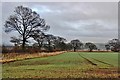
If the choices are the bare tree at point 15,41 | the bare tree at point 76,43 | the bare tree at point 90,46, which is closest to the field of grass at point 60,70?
the bare tree at point 15,41

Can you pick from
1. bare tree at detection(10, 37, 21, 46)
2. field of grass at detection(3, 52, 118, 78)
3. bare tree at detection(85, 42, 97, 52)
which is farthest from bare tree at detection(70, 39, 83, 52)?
field of grass at detection(3, 52, 118, 78)

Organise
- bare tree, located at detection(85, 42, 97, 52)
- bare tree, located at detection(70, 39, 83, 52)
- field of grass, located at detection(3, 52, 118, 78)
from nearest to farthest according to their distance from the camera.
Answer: field of grass, located at detection(3, 52, 118, 78), bare tree, located at detection(85, 42, 97, 52), bare tree, located at detection(70, 39, 83, 52)

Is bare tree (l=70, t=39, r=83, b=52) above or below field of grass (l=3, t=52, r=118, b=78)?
above

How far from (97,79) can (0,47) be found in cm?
3126

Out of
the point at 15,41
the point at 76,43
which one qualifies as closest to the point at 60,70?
the point at 15,41

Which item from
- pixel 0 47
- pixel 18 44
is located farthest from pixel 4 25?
pixel 0 47

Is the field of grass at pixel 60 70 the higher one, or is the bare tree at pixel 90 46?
the bare tree at pixel 90 46

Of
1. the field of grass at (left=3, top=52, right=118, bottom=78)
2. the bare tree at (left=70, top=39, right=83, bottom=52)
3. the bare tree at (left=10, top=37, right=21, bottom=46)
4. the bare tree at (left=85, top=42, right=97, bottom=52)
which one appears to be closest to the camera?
the field of grass at (left=3, top=52, right=118, bottom=78)

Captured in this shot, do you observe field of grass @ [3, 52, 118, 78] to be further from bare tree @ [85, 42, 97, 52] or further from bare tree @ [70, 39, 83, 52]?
bare tree @ [70, 39, 83, 52]

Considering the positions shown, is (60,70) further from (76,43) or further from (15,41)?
(76,43)

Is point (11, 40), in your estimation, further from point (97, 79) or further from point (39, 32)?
point (97, 79)

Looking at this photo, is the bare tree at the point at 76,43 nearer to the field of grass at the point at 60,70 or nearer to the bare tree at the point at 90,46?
the bare tree at the point at 90,46

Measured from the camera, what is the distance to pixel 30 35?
5991 cm

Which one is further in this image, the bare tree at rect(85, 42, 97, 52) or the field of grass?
the bare tree at rect(85, 42, 97, 52)
